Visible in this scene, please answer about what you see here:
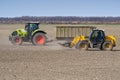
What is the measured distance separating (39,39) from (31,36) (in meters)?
0.65

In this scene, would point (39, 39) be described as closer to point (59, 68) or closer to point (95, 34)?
point (95, 34)

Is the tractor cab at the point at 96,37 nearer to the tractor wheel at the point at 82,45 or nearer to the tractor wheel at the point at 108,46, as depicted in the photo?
the tractor wheel at the point at 108,46

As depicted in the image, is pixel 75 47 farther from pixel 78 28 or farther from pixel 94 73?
pixel 94 73

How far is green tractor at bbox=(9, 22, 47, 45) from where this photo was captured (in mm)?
29000

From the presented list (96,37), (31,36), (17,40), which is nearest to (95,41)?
(96,37)

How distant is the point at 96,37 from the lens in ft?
80.1

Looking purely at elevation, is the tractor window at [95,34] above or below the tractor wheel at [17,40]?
above

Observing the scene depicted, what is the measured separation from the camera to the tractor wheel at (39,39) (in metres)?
29.0

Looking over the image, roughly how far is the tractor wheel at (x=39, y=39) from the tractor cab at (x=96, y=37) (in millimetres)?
5742

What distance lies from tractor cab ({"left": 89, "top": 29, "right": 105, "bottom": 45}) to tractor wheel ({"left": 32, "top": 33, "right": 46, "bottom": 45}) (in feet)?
18.8

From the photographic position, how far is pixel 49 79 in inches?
513

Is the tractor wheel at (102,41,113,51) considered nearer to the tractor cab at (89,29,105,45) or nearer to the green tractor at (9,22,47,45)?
the tractor cab at (89,29,105,45)

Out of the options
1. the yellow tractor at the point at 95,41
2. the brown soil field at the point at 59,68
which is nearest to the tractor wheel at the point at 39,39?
the yellow tractor at the point at 95,41

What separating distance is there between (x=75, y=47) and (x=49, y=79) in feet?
38.8
